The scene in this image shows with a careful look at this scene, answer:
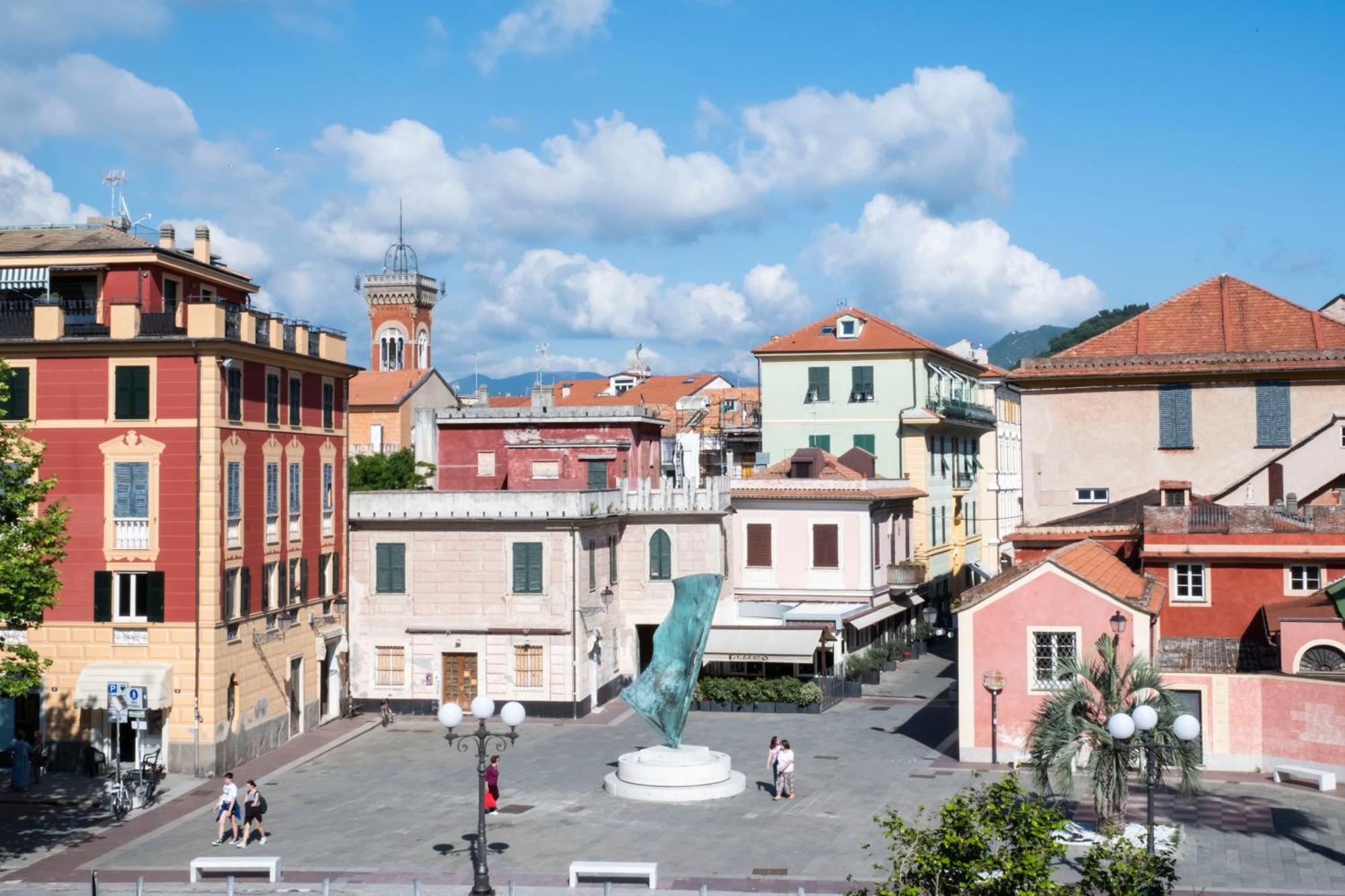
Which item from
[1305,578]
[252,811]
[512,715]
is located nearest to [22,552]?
[252,811]

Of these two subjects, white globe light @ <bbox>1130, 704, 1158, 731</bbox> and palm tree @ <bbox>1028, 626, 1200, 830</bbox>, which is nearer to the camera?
white globe light @ <bbox>1130, 704, 1158, 731</bbox>

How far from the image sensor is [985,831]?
1336 cm

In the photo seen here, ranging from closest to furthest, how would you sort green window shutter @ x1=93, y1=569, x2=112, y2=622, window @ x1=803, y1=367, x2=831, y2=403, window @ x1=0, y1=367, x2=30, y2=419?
green window shutter @ x1=93, y1=569, x2=112, y2=622 → window @ x1=0, y1=367, x2=30, y2=419 → window @ x1=803, y1=367, x2=831, y2=403

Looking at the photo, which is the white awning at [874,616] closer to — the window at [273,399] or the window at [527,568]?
the window at [527,568]

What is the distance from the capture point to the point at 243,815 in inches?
1133

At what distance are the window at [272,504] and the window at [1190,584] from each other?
24.1m

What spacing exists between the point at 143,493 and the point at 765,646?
19757mm

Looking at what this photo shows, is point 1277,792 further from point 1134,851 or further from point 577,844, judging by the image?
point 1134,851

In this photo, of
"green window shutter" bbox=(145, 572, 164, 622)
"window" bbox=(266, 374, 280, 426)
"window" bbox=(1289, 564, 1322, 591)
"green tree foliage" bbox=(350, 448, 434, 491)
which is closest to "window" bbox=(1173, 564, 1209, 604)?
"window" bbox=(1289, 564, 1322, 591)

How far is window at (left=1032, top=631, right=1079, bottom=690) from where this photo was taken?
34.6 meters

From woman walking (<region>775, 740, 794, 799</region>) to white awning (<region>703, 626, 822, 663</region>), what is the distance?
13.5 meters

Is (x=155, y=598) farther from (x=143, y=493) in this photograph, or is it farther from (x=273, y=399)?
(x=273, y=399)

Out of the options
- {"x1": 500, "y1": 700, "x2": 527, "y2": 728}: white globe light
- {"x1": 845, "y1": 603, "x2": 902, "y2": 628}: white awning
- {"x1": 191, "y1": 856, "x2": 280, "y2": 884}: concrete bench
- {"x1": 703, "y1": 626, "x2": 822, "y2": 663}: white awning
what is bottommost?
{"x1": 191, "y1": 856, "x2": 280, "y2": 884}: concrete bench

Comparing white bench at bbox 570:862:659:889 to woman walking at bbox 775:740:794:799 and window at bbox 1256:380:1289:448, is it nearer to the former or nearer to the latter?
woman walking at bbox 775:740:794:799
